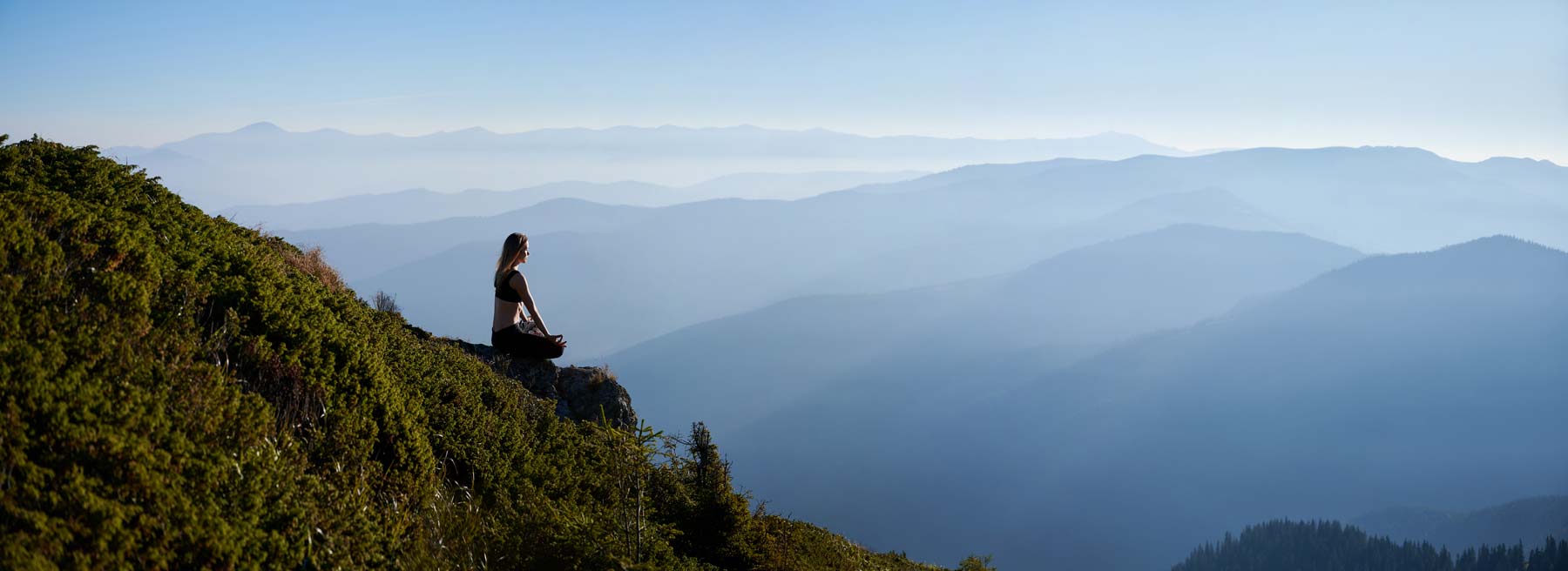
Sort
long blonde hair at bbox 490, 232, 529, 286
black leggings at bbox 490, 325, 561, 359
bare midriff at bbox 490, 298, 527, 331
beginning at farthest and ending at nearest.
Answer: black leggings at bbox 490, 325, 561, 359, bare midriff at bbox 490, 298, 527, 331, long blonde hair at bbox 490, 232, 529, 286

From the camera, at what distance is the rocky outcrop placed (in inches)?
455

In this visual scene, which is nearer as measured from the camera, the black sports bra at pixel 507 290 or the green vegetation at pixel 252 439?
the green vegetation at pixel 252 439

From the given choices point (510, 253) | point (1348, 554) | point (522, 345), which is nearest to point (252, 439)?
point (510, 253)

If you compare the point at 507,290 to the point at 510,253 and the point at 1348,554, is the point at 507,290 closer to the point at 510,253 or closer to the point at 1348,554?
the point at 510,253

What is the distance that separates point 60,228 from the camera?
5.54 metres

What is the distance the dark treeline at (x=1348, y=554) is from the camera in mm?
159375

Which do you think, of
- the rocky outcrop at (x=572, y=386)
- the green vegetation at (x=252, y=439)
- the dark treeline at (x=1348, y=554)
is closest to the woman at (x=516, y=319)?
the rocky outcrop at (x=572, y=386)

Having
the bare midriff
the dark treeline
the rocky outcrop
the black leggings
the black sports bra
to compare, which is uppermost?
the black sports bra

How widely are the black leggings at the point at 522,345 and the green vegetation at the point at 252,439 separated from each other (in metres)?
2.69

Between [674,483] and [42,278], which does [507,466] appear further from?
[42,278]

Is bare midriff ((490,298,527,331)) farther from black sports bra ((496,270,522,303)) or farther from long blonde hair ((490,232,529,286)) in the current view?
long blonde hair ((490,232,529,286))

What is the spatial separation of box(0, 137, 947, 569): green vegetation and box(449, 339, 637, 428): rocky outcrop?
228cm

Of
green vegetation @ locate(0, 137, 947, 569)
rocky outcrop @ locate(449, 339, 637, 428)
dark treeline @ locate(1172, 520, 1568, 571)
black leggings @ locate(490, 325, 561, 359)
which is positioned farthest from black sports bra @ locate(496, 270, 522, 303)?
dark treeline @ locate(1172, 520, 1568, 571)

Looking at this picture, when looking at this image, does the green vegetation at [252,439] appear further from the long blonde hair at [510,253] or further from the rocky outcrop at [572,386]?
the long blonde hair at [510,253]
